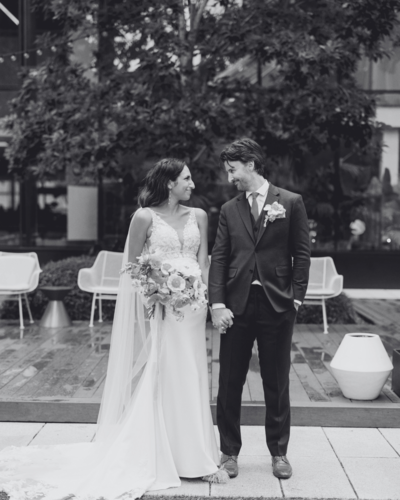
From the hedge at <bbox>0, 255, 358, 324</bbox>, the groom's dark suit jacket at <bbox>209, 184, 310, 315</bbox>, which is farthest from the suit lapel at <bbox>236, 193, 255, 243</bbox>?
the hedge at <bbox>0, 255, 358, 324</bbox>

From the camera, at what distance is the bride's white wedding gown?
4.67m

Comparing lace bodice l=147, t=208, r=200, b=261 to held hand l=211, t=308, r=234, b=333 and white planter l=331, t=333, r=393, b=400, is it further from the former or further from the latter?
white planter l=331, t=333, r=393, b=400

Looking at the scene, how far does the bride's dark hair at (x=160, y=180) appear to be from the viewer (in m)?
5.01

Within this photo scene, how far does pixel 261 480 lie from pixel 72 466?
1196 mm

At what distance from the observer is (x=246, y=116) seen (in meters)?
→ 10.3

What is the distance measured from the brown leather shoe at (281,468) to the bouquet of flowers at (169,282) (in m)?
1.09

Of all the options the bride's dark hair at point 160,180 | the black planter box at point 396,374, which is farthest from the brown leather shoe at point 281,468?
the black planter box at point 396,374

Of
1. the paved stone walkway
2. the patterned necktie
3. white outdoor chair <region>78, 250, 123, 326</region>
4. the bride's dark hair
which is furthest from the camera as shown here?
white outdoor chair <region>78, 250, 123, 326</region>

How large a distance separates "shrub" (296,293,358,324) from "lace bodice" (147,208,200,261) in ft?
19.0

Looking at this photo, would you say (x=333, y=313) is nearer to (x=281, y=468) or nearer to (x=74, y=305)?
(x=74, y=305)

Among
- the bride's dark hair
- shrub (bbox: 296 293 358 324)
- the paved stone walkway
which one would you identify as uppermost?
the bride's dark hair

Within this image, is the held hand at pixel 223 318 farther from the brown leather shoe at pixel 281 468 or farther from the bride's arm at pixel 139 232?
the brown leather shoe at pixel 281 468

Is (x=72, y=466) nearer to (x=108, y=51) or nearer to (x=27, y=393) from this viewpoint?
(x=27, y=393)

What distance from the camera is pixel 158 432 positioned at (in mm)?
4836
